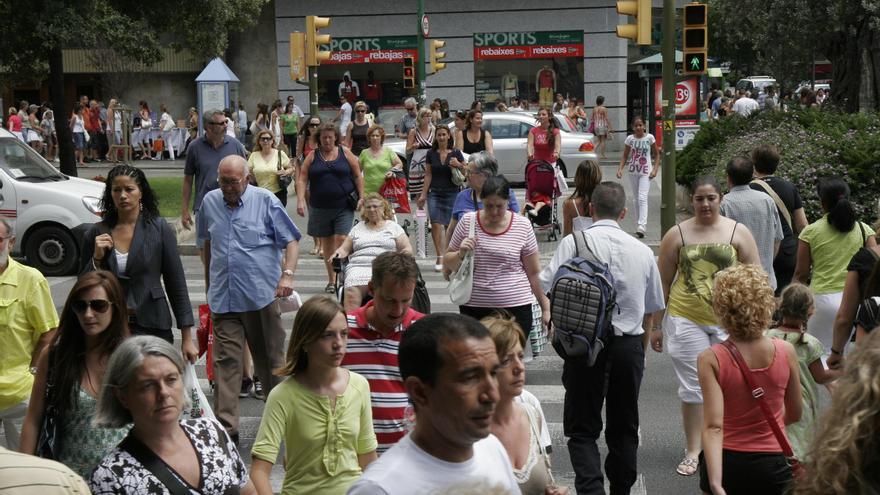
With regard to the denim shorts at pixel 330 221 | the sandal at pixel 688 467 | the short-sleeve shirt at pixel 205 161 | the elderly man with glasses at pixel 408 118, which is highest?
the elderly man with glasses at pixel 408 118

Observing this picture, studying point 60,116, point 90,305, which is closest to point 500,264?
point 90,305

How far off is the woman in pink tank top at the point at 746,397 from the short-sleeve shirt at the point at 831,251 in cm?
283

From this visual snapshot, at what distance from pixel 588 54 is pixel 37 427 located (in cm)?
3326

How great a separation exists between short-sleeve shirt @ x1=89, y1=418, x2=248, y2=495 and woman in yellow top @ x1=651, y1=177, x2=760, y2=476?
11.4 feet

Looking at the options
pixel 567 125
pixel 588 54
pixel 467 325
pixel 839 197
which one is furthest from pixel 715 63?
pixel 467 325

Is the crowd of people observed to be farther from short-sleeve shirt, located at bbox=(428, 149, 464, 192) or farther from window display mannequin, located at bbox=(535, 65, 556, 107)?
window display mannequin, located at bbox=(535, 65, 556, 107)

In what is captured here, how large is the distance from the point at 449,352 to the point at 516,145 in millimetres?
22403

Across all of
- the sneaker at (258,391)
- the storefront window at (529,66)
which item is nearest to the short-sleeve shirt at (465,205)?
the sneaker at (258,391)

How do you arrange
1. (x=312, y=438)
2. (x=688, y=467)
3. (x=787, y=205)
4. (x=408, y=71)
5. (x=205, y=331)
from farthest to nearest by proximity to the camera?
(x=408, y=71) < (x=787, y=205) < (x=205, y=331) < (x=688, y=467) < (x=312, y=438)

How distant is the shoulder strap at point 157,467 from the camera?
13.3 feet

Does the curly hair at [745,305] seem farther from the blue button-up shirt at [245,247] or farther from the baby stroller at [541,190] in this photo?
the baby stroller at [541,190]

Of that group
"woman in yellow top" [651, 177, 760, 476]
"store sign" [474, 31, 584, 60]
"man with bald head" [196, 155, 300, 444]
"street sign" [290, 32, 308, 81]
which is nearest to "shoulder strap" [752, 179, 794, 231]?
"woman in yellow top" [651, 177, 760, 476]

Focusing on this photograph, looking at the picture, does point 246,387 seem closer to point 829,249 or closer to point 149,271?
point 149,271

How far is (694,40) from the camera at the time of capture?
16.3 metres
